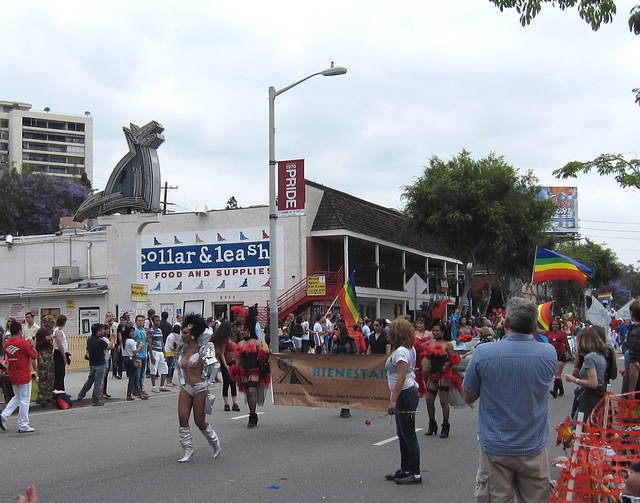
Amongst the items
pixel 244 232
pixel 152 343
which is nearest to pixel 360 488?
pixel 152 343

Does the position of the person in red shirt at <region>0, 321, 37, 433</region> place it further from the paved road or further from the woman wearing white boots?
the woman wearing white boots

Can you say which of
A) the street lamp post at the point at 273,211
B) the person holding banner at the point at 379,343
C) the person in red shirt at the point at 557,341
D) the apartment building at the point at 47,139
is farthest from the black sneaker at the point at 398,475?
the apartment building at the point at 47,139

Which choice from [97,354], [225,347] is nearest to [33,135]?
[97,354]

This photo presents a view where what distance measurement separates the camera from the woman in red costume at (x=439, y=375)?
1045 centimetres

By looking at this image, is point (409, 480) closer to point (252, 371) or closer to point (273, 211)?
point (252, 371)

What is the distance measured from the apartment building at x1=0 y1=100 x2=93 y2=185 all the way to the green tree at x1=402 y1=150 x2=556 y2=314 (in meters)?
90.7

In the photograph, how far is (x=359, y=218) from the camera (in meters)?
38.9

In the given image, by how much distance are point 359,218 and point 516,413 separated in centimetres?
3445

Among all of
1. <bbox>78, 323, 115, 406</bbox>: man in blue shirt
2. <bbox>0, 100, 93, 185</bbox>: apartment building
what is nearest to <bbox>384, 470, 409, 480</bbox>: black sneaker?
<bbox>78, 323, 115, 406</bbox>: man in blue shirt

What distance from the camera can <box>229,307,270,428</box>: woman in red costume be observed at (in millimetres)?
11445

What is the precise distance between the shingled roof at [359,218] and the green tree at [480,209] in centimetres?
251

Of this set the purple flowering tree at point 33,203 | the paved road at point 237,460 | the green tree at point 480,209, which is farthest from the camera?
the purple flowering tree at point 33,203

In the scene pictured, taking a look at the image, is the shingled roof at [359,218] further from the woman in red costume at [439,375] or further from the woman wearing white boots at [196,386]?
the woman wearing white boots at [196,386]

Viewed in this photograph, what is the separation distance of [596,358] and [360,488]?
2.88 metres
